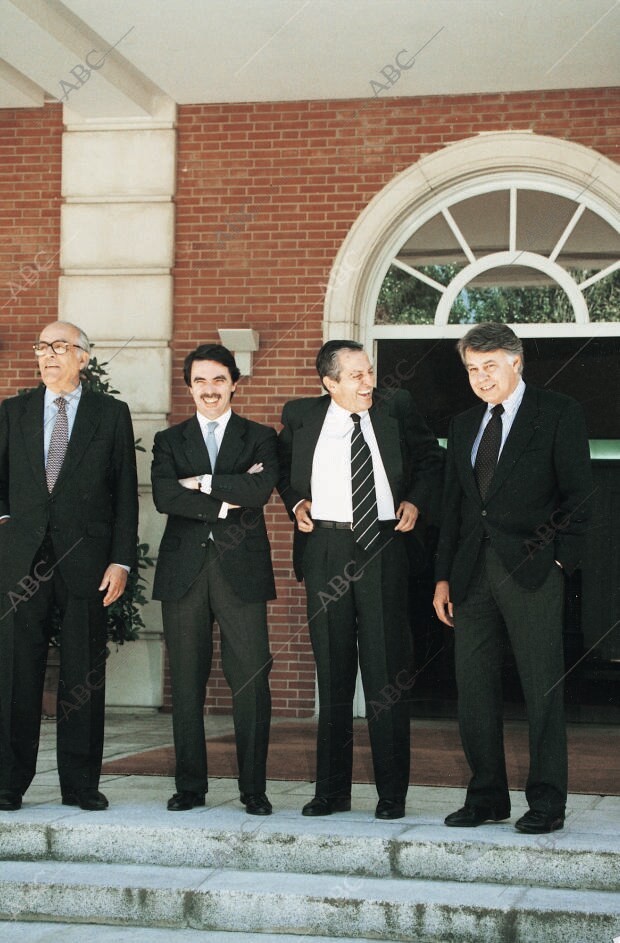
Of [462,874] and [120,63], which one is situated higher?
[120,63]

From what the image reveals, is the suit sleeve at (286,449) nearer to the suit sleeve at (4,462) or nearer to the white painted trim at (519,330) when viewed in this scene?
the suit sleeve at (4,462)

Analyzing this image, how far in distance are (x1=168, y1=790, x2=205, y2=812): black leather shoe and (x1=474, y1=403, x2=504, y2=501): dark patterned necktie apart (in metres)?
1.62

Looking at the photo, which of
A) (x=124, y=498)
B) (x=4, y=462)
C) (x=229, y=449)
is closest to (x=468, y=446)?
(x=229, y=449)

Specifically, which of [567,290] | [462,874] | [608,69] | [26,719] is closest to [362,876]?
[462,874]

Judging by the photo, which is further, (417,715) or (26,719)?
(417,715)

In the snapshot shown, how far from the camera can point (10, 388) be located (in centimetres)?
855

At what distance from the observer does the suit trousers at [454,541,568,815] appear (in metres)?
4.32

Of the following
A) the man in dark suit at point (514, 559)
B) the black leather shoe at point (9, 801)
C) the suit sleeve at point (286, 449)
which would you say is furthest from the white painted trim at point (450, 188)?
the black leather shoe at point (9, 801)

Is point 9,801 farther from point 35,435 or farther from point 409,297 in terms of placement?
point 409,297

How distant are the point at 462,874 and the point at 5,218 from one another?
6.06 meters

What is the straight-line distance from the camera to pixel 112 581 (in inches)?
189

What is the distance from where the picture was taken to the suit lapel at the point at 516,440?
173 inches

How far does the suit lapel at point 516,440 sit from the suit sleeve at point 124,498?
144 centimetres

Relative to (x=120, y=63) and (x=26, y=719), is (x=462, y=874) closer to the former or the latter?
(x=26, y=719)
